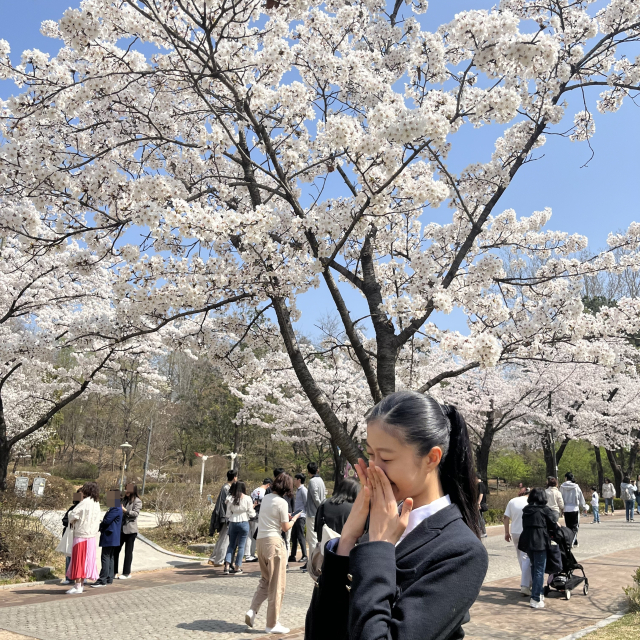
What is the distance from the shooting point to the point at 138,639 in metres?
6.29

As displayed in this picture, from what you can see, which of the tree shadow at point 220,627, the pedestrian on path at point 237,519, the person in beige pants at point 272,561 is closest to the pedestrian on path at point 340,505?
the person in beige pants at point 272,561

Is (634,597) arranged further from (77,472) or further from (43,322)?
(77,472)

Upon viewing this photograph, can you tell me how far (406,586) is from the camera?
1498 mm

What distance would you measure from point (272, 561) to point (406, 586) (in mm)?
5841

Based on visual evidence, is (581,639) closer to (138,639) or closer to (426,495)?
(138,639)

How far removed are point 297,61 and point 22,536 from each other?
881 centimetres

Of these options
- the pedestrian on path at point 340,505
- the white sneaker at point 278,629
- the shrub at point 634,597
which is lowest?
the white sneaker at point 278,629

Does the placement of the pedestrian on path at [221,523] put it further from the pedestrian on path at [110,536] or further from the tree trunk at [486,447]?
the tree trunk at [486,447]

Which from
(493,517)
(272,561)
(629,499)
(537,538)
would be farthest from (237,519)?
(629,499)

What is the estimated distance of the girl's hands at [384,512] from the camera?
59.4 inches

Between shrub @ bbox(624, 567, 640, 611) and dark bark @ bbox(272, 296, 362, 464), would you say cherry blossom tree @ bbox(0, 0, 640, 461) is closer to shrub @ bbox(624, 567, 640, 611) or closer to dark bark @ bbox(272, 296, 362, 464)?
dark bark @ bbox(272, 296, 362, 464)

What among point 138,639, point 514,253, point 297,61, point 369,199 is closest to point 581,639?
point 138,639

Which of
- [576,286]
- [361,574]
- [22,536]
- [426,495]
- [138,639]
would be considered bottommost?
[138,639]

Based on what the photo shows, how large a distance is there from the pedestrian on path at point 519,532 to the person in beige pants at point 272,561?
3869 millimetres
